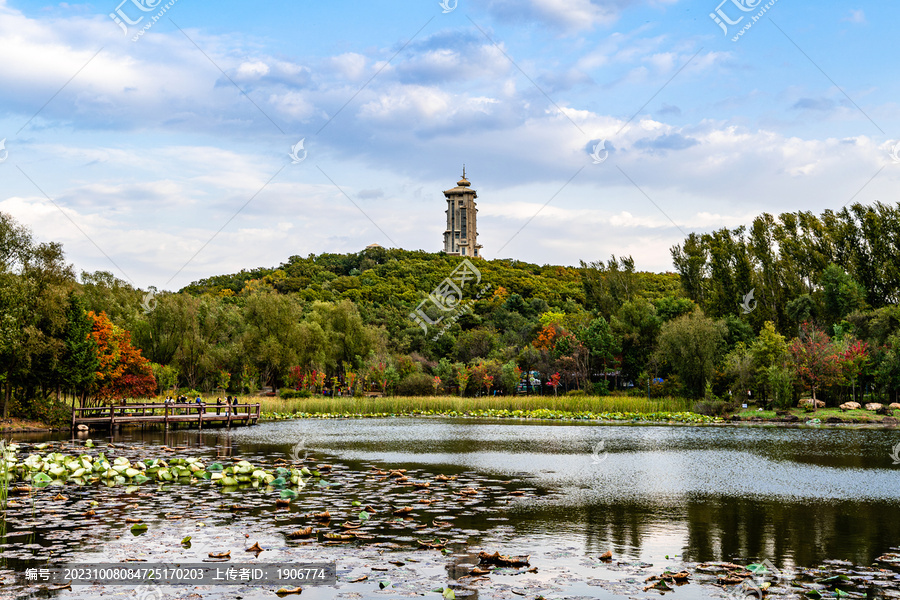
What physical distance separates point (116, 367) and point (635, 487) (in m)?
31.9

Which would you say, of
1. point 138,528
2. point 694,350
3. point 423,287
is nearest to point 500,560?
point 138,528

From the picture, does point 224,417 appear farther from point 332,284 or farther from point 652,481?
point 332,284

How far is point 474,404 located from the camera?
51125 mm

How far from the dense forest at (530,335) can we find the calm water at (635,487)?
22.5 ft

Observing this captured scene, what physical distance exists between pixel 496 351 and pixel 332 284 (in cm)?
3194

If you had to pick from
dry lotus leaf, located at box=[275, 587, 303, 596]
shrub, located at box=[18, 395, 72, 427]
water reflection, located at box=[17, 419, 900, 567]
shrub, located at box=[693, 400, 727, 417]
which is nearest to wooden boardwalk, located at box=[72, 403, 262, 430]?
shrub, located at box=[18, 395, 72, 427]

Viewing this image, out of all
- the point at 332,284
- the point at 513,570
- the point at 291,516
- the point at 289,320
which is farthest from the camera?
the point at 332,284

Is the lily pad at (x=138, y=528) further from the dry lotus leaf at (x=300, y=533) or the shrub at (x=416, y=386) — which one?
the shrub at (x=416, y=386)

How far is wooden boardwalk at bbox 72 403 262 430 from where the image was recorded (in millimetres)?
33562

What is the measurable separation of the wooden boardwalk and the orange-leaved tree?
1865 mm

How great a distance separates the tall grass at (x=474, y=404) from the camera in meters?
47.5

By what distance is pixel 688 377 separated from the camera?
49750mm

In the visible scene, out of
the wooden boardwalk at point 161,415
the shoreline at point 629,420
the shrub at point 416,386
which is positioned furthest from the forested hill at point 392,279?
the wooden boardwalk at point 161,415

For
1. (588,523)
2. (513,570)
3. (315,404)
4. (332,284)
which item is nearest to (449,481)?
(588,523)
